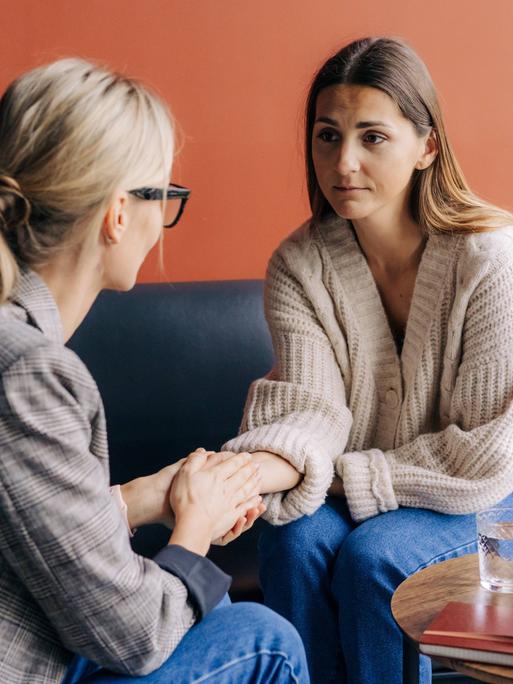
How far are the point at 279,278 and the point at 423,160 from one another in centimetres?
35

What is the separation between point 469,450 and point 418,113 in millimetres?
607

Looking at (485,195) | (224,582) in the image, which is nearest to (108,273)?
(224,582)

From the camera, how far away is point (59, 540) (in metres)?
1.06

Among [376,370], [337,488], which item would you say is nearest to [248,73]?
[376,370]

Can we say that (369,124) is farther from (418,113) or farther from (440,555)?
(440,555)

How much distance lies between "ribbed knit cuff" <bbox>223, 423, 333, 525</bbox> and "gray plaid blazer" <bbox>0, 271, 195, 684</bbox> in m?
0.65

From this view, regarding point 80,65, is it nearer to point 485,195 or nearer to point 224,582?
point 224,582

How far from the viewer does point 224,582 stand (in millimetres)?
1232

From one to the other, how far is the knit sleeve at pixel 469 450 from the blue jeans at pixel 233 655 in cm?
59

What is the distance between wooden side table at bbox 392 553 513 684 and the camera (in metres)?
1.35

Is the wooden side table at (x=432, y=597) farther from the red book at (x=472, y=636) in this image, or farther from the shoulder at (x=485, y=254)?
the shoulder at (x=485, y=254)

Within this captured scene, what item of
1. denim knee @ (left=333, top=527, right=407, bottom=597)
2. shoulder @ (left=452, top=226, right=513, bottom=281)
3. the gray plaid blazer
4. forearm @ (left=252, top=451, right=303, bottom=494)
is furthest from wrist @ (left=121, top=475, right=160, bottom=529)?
shoulder @ (left=452, top=226, right=513, bottom=281)

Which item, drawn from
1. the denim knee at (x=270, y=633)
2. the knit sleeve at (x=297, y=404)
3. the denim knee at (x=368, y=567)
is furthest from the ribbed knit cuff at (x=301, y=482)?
the denim knee at (x=270, y=633)

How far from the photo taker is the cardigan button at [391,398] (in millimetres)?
2006
